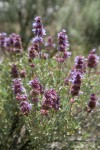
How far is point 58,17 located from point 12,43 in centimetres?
1254

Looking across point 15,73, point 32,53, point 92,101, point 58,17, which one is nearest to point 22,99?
point 92,101

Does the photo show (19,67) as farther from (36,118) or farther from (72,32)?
(72,32)

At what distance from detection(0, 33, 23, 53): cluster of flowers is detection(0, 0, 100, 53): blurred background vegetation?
35.2ft

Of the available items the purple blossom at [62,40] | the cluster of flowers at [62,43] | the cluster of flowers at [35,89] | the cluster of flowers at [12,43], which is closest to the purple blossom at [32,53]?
the cluster of flowers at [12,43]

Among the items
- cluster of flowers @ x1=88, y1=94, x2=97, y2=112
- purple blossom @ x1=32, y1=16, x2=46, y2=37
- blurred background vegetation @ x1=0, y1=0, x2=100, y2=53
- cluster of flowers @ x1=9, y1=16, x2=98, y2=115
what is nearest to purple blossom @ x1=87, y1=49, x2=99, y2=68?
cluster of flowers @ x1=9, y1=16, x2=98, y2=115

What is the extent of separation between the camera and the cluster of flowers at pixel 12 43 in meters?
4.68

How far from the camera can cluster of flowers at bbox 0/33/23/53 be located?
468 cm

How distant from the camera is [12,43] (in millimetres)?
4781

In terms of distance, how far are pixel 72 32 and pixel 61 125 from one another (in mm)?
12232

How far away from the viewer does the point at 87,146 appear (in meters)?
4.59

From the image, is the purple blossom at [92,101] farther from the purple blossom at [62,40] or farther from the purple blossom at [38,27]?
the purple blossom at [38,27]

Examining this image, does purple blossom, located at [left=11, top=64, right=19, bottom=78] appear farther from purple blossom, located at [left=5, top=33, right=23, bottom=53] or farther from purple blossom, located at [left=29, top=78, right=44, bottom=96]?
purple blossom, located at [left=29, top=78, right=44, bottom=96]

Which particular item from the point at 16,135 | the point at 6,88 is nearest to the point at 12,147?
the point at 16,135

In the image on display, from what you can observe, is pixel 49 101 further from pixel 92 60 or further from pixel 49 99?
pixel 92 60
